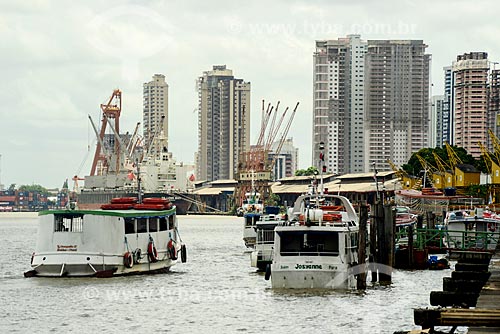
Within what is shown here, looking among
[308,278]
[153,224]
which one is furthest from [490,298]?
[153,224]

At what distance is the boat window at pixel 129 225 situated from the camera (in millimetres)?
57688

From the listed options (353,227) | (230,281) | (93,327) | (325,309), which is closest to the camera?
(93,327)

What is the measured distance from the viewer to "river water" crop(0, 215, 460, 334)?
134 ft

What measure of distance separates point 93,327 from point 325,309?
936 cm

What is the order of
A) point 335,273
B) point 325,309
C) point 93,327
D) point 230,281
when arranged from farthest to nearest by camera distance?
point 230,281 < point 335,273 < point 325,309 < point 93,327

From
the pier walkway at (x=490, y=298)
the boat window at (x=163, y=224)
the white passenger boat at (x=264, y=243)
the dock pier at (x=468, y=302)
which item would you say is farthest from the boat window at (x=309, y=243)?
the pier walkway at (x=490, y=298)

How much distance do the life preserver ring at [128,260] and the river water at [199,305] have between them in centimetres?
76

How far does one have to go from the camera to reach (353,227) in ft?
171

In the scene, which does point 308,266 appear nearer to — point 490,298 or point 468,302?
point 468,302

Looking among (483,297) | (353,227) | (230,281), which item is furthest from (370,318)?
(230,281)

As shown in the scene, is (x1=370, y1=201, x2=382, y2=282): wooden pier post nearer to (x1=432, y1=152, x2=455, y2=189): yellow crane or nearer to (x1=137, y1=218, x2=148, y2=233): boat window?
(x1=137, y1=218, x2=148, y2=233): boat window

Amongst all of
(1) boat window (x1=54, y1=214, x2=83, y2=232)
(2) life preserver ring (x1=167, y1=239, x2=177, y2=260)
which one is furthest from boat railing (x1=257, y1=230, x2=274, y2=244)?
(1) boat window (x1=54, y1=214, x2=83, y2=232)

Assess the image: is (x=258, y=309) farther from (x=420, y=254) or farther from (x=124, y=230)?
(x=420, y=254)

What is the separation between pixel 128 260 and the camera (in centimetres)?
5753
